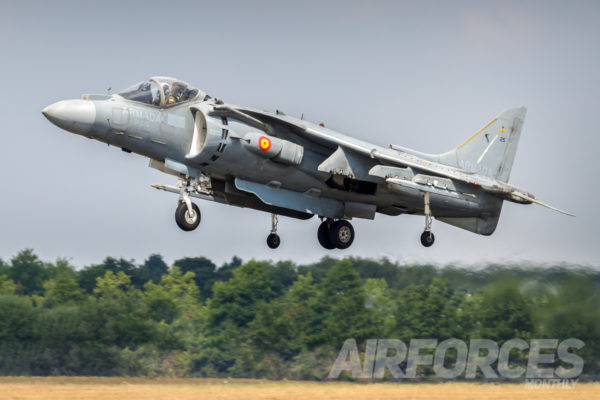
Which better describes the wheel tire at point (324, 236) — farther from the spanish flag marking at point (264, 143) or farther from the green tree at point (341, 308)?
the green tree at point (341, 308)

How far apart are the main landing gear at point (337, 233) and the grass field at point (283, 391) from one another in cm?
364

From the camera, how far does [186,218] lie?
19.4 meters

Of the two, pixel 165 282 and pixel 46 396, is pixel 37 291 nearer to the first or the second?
pixel 165 282

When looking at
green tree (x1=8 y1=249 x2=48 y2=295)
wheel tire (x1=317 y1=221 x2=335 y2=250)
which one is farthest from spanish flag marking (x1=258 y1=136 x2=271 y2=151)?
green tree (x1=8 y1=249 x2=48 y2=295)

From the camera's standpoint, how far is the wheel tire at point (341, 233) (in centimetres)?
2177

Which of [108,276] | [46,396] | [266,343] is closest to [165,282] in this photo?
[108,276]

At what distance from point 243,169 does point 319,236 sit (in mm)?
3441

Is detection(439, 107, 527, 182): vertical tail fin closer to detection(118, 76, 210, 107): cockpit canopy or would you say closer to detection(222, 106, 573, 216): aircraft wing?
detection(222, 106, 573, 216): aircraft wing

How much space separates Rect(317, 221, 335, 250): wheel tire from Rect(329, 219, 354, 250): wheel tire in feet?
0.74

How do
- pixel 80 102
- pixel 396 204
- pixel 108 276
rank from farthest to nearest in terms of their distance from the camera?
1. pixel 108 276
2. pixel 396 204
3. pixel 80 102

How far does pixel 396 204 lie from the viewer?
2203cm

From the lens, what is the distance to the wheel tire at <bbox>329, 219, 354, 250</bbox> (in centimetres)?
2177

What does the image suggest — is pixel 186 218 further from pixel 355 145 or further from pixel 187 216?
pixel 355 145

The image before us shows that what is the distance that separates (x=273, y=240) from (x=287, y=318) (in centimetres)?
1498
